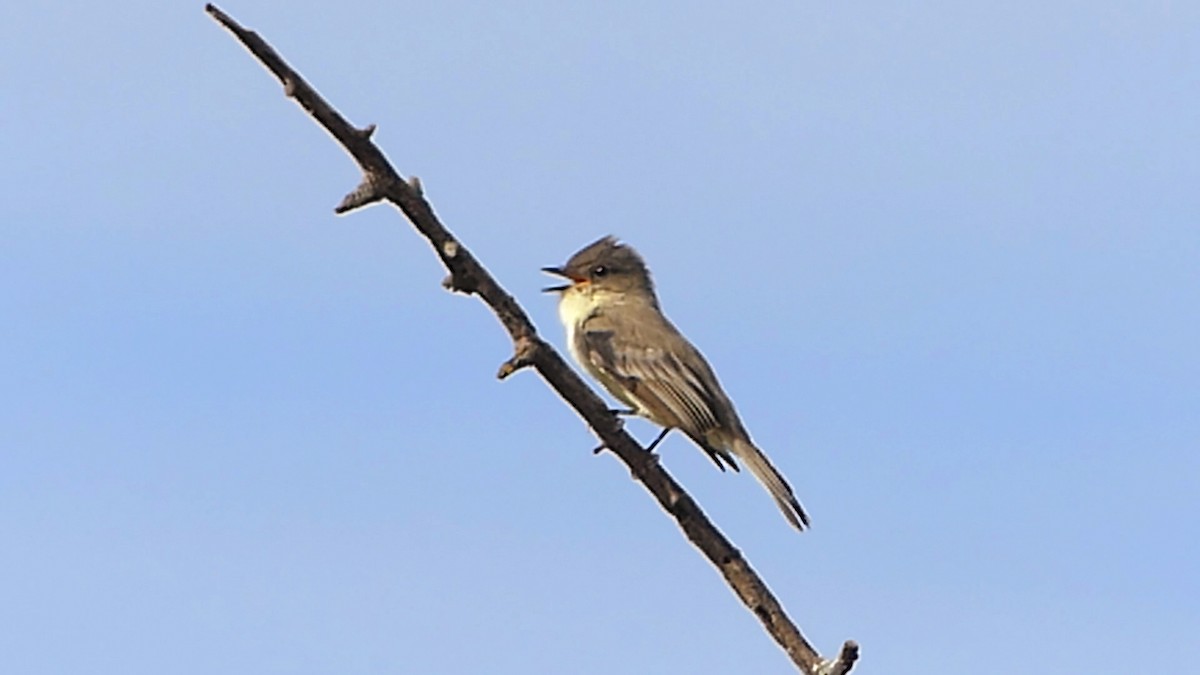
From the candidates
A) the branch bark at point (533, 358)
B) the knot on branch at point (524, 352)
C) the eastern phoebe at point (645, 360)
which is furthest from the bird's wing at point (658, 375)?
the knot on branch at point (524, 352)

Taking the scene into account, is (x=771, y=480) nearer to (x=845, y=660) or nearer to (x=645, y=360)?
(x=645, y=360)

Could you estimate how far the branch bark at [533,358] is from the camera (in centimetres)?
514

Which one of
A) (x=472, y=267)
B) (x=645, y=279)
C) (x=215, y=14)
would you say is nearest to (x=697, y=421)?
(x=645, y=279)

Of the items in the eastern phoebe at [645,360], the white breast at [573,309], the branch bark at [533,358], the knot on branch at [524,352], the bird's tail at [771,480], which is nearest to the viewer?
the branch bark at [533,358]

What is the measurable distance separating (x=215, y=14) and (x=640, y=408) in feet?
19.1

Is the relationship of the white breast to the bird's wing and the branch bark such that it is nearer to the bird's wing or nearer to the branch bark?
the bird's wing

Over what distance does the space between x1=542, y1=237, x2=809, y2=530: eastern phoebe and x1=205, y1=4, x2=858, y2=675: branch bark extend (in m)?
2.68

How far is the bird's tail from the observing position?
8.86 metres

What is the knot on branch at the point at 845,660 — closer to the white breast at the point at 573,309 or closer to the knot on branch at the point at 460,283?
the knot on branch at the point at 460,283

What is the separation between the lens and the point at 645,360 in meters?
10.7

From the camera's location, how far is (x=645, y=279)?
41.9 ft

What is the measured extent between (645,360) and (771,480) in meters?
1.60

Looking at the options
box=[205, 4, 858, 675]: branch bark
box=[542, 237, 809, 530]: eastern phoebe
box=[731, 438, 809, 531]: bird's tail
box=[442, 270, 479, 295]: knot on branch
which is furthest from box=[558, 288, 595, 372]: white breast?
box=[442, 270, 479, 295]: knot on branch

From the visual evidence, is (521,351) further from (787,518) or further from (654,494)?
(787,518)
